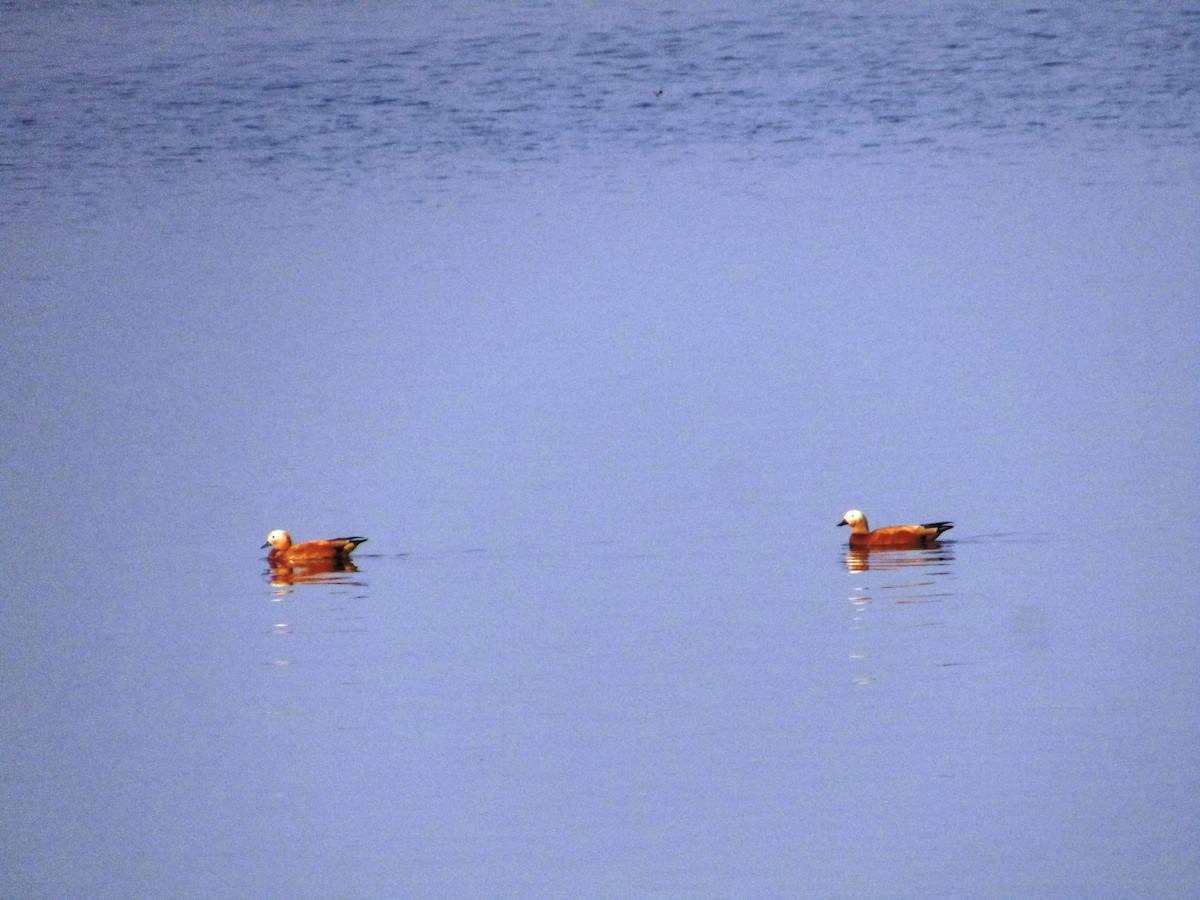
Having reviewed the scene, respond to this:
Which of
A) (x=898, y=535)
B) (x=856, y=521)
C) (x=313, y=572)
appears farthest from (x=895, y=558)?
(x=313, y=572)

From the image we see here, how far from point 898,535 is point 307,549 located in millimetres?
4499

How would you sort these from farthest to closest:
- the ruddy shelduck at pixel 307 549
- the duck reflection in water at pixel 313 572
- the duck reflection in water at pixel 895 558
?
1. the ruddy shelduck at pixel 307 549
2. the duck reflection in water at pixel 313 572
3. the duck reflection in water at pixel 895 558

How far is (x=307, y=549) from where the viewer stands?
49.6ft

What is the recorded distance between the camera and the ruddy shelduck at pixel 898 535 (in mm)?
14789

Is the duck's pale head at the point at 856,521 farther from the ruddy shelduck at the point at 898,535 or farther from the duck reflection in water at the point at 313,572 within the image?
the duck reflection in water at the point at 313,572

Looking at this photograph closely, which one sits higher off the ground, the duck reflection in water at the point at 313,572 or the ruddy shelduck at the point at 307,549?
the ruddy shelduck at the point at 307,549

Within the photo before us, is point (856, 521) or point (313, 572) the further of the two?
point (856, 521)

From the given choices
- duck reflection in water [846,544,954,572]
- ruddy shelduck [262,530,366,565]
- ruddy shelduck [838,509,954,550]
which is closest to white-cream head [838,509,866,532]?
ruddy shelduck [838,509,954,550]

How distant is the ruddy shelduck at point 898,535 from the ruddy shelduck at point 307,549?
12.6 ft

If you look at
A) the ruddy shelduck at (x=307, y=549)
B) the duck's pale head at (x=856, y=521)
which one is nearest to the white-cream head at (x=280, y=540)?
the ruddy shelduck at (x=307, y=549)

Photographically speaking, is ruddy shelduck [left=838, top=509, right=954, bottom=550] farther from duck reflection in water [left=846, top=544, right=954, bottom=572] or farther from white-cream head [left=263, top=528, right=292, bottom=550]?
white-cream head [left=263, top=528, right=292, bottom=550]

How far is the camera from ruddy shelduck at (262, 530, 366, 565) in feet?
49.6

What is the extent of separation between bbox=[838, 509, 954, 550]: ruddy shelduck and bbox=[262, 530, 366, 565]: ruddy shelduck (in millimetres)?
3848

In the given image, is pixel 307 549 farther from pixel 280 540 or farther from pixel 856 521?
pixel 856 521
